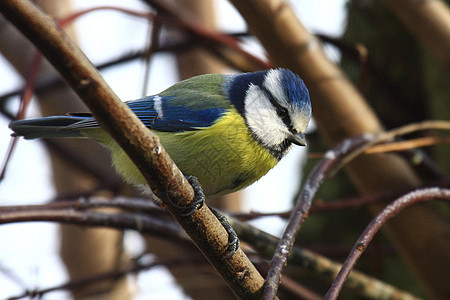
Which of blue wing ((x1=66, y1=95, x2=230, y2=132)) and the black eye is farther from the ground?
blue wing ((x1=66, y1=95, x2=230, y2=132))

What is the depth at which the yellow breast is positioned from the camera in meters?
1.17

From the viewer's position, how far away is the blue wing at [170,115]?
1235mm

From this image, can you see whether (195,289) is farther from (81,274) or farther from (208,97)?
(208,97)

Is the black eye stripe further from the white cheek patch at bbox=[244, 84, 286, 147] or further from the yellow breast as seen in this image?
the yellow breast

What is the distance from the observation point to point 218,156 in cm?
118

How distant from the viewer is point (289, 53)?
4.82ft

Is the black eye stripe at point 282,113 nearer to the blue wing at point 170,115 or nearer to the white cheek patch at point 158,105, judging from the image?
the blue wing at point 170,115

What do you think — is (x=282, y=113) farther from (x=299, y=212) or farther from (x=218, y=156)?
(x=299, y=212)

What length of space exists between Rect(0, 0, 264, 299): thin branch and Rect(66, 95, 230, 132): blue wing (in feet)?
1.37

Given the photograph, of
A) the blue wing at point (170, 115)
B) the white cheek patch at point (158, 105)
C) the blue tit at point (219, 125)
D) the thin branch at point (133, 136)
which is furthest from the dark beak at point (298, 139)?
the thin branch at point (133, 136)

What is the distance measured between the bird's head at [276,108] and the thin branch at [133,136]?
1.45 feet

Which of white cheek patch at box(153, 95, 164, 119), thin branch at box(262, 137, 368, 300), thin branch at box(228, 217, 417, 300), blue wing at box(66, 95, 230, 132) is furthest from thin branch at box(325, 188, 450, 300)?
white cheek patch at box(153, 95, 164, 119)

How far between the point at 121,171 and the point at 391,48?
135 cm

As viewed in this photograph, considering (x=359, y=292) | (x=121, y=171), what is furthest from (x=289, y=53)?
(x=359, y=292)
